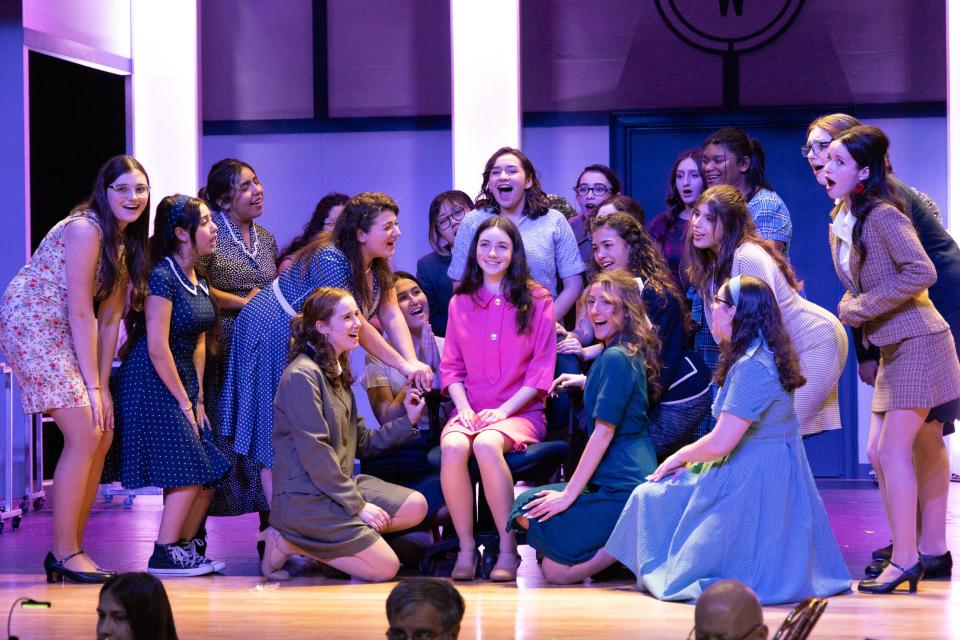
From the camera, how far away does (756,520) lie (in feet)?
13.3

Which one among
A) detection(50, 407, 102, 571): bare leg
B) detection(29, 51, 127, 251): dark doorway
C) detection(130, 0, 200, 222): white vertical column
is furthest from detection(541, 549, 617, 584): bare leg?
detection(29, 51, 127, 251): dark doorway

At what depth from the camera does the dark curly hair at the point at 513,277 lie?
474cm

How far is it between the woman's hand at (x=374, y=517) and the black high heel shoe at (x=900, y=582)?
1.63 meters

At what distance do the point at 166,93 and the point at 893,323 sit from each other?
4.23 metres

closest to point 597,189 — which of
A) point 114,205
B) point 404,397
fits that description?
point 404,397

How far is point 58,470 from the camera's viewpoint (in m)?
4.54

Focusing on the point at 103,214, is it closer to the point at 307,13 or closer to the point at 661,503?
the point at 661,503

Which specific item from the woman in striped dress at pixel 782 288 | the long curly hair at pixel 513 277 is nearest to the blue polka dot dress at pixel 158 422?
the long curly hair at pixel 513 277

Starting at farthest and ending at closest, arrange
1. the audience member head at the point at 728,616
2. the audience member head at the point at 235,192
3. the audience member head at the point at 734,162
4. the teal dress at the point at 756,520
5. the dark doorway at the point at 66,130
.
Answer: the dark doorway at the point at 66,130 → the audience member head at the point at 235,192 → the audience member head at the point at 734,162 → the teal dress at the point at 756,520 → the audience member head at the point at 728,616

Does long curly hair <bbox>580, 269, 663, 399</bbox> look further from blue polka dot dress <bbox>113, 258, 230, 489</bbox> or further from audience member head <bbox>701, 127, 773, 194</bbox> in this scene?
blue polka dot dress <bbox>113, 258, 230, 489</bbox>

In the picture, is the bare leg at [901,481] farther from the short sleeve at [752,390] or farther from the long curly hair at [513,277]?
the long curly hair at [513,277]

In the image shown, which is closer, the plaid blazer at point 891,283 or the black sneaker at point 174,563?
the plaid blazer at point 891,283

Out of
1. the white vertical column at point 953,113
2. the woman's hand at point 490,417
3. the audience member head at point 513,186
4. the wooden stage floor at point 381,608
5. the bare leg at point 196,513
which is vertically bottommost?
the wooden stage floor at point 381,608

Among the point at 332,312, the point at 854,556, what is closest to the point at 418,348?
the point at 332,312
